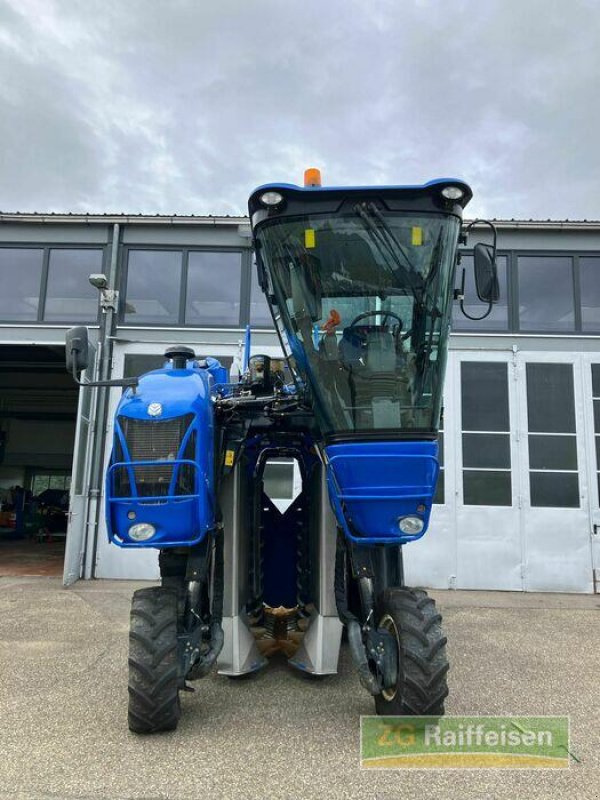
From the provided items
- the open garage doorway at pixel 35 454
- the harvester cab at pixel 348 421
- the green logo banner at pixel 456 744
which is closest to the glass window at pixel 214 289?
the open garage doorway at pixel 35 454

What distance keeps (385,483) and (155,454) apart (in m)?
1.41

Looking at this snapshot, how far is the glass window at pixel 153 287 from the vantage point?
10.1 metres

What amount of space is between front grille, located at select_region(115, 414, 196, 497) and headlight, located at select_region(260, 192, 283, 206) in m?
1.38

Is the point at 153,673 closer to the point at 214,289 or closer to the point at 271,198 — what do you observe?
the point at 271,198

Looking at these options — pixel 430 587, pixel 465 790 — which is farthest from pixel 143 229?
pixel 465 790

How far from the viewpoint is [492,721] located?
3885 mm

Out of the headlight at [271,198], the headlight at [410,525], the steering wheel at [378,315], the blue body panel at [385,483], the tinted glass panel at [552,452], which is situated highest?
the headlight at [271,198]

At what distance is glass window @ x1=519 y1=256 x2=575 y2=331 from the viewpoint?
984cm

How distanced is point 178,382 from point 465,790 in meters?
2.82

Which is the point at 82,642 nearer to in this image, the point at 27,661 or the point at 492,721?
the point at 27,661

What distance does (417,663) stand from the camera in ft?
10.9

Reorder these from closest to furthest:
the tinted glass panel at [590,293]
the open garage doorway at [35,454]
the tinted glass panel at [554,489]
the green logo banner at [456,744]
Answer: the green logo banner at [456,744] → the tinted glass panel at [554,489] → the tinted glass panel at [590,293] → the open garage doorway at [35,454]

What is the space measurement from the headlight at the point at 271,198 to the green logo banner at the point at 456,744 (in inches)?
121

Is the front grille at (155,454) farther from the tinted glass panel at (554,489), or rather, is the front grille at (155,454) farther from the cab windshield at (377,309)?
the tinted glass panel at (554,489)
